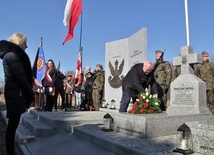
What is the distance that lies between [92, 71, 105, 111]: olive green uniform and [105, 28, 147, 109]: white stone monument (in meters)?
0.51

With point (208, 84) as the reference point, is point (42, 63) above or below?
above

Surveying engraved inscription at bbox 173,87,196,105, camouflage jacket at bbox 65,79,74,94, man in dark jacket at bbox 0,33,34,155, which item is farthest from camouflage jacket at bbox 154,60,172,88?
camouflage jacket at bbox 65,79,74,94

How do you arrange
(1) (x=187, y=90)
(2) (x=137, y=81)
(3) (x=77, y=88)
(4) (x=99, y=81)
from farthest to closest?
(3) (x=77, y=88) → (4) (x=99, y=81) → (1) (x=187, y=90) → (2) (x=137, y=81)

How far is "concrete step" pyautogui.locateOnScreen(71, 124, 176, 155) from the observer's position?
389cm

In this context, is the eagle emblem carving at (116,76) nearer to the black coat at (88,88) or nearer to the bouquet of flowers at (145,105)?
the black coat at (88,88)

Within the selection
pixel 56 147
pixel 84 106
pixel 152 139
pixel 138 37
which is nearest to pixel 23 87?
pixel 56 147

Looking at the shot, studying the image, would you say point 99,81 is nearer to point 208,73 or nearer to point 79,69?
point 79,69

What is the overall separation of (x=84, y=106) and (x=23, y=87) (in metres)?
9.40

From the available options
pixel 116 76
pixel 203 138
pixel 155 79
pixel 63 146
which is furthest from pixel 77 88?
pixel 203 138

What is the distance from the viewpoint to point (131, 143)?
14.5 feet

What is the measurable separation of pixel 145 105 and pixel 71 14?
27.0 feet

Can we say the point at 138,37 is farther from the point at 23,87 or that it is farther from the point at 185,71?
the point at 23,87

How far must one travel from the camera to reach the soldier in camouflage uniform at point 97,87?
12.5 m

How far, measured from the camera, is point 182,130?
3734 mm
